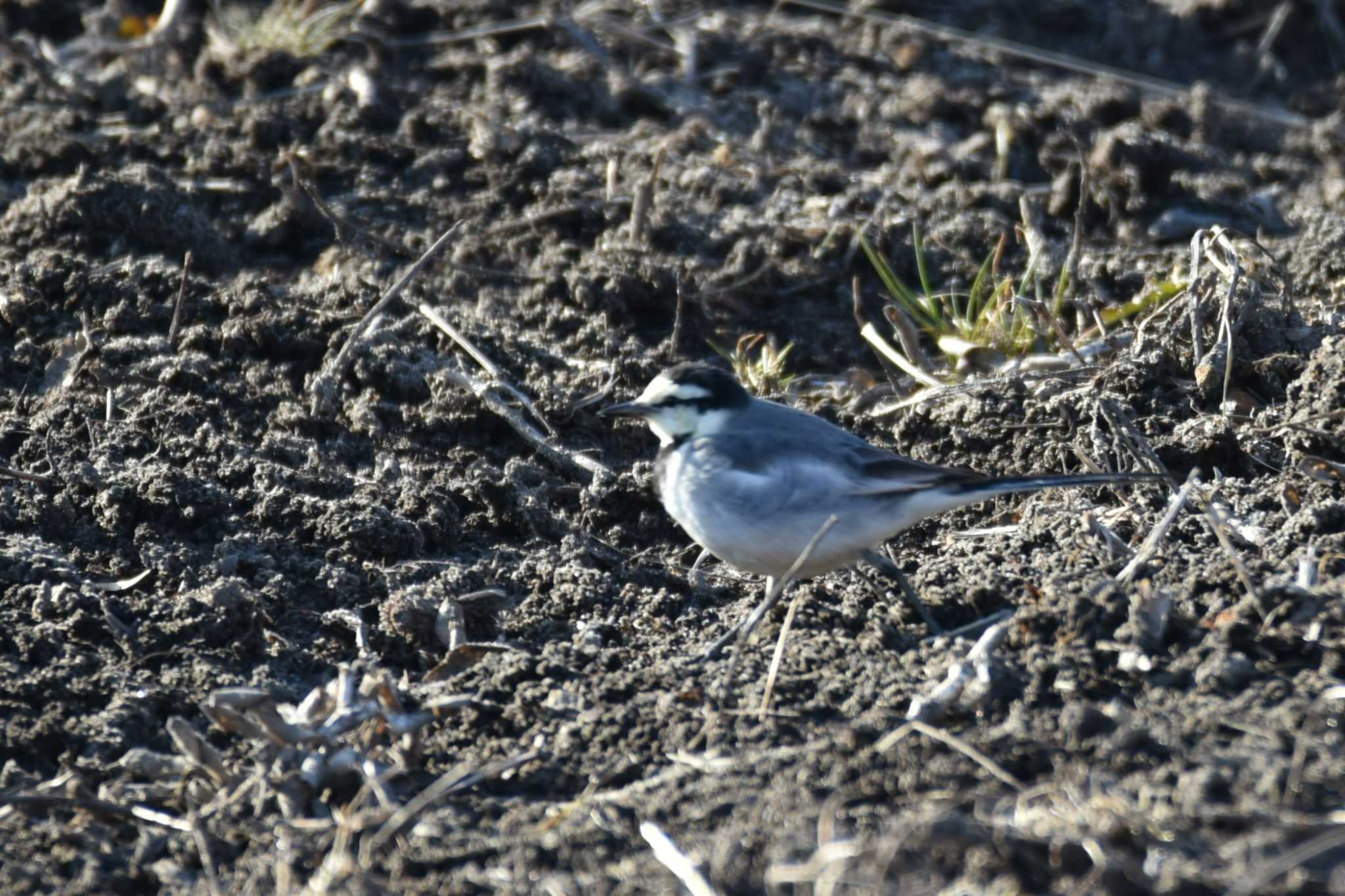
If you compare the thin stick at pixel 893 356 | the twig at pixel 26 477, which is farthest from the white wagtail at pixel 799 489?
the twig at pixel 26 477

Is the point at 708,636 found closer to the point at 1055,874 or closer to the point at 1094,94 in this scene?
the point at 1055,874

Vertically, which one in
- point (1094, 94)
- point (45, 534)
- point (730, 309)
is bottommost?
point (45, 534)

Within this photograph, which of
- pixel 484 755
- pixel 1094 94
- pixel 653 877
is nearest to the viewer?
pixel 653 877

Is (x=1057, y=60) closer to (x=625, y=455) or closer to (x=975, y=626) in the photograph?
(x=625, y=455)

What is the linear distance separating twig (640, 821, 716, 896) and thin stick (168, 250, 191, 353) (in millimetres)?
3641

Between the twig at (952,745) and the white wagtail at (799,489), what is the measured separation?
3.71 ft

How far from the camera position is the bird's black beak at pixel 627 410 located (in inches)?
210

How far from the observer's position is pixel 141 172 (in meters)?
7.20

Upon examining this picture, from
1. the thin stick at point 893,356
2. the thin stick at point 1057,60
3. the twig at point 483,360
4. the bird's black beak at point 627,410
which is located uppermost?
the thin stick at point 1057,60

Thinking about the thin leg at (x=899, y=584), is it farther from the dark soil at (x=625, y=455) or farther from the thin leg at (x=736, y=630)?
the thin leg at (x=736, y=630)

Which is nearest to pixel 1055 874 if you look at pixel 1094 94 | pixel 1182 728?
pixel 1182 728

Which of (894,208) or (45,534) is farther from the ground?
(894,208)

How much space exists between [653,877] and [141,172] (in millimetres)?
5061

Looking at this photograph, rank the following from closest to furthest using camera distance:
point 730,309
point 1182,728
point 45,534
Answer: point 1182,728
point 45,534
point 730,309
